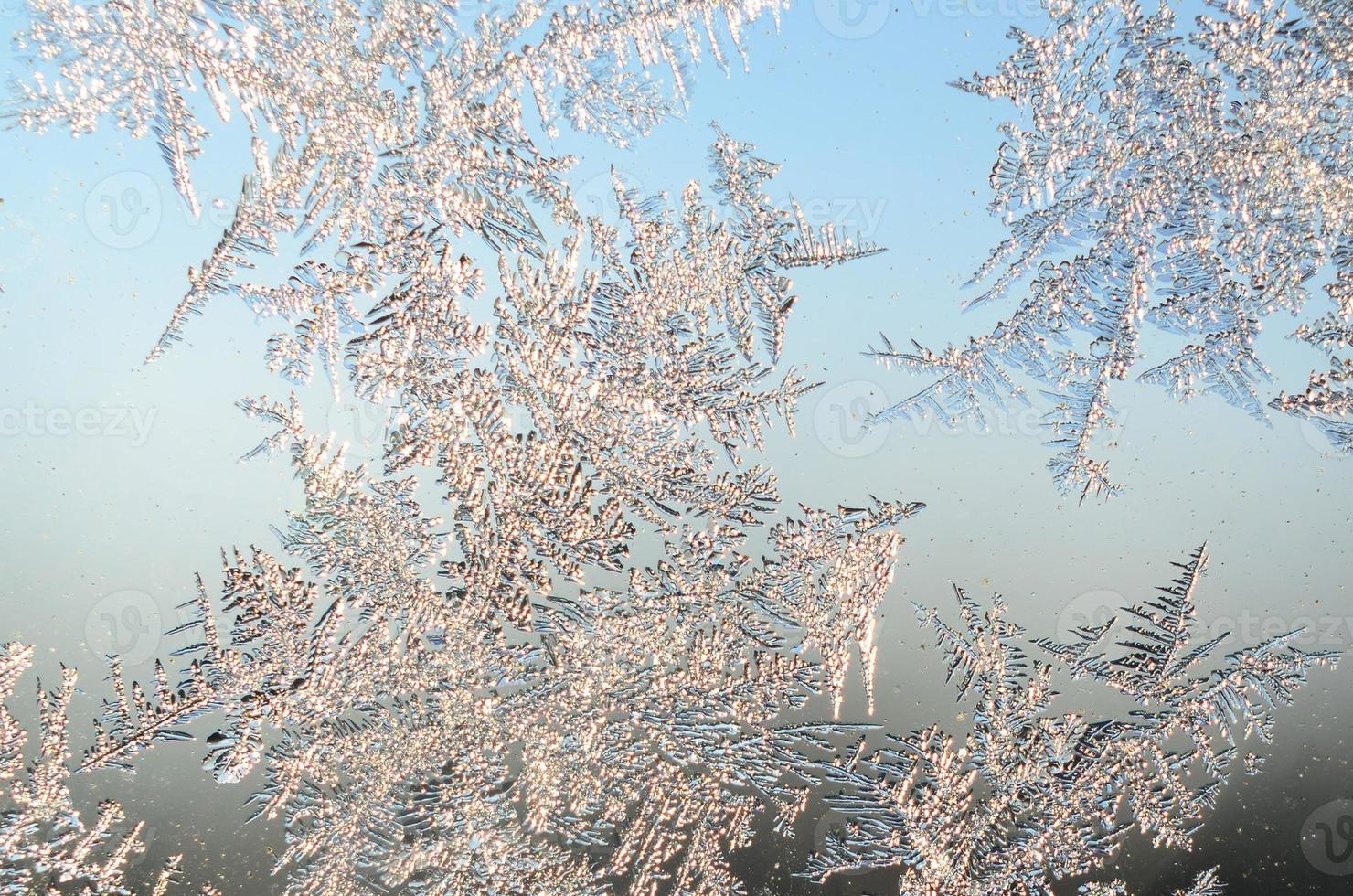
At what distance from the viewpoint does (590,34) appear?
91cm

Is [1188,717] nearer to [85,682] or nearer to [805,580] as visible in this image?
[805,580]

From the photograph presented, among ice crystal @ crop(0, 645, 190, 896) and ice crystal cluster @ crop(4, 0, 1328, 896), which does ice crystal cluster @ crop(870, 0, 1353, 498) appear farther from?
ice crystal @ crop(0, 645, 190, 896)

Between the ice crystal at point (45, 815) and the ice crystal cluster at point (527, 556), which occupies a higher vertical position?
the ice crystal cluster at point (527, 556)

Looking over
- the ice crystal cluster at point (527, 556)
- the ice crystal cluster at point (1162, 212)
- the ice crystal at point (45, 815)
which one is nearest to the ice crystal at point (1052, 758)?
the ice crystal cluster at point (527, 556)

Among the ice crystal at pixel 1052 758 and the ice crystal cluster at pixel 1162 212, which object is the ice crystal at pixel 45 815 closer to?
the ice crystal at pixel 1052 758

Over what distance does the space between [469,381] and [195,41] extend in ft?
1.70

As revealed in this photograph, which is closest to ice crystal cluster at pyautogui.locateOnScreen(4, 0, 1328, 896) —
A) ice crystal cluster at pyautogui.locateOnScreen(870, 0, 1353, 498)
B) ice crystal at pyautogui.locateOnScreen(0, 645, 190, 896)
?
ice crystal at pyautogui.locateOnScreen(0, 645, 190, 896)

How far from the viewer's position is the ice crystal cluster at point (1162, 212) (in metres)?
0.91

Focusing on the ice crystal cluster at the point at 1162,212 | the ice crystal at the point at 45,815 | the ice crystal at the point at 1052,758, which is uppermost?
the ice crystal cluster at the point at 1162,212

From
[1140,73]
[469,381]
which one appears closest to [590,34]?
[469,381]

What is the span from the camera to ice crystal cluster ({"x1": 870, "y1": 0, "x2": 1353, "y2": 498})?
91 cm

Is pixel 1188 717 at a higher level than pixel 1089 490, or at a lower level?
lower

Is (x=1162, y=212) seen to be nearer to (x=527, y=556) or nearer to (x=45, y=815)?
(x=527, y=556)

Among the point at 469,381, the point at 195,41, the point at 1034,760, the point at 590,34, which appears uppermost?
the point at 590,34
